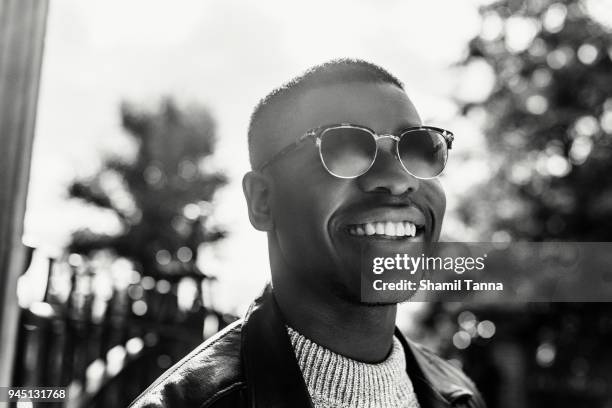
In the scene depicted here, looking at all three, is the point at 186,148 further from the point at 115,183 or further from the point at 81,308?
the point at 81,308

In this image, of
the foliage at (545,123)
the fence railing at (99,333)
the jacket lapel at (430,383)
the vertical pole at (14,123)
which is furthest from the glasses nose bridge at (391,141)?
the foliage at (545,123)

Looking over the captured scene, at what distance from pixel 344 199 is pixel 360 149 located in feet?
0.50

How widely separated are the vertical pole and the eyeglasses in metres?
0.72

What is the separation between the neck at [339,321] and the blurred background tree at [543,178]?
10.6 meters

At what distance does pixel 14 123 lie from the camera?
1.62 m

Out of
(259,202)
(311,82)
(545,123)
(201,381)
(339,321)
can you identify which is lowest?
(201,381)

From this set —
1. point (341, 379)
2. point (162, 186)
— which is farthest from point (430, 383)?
point (162, 186)

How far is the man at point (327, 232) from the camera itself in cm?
181

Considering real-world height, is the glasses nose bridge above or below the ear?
above

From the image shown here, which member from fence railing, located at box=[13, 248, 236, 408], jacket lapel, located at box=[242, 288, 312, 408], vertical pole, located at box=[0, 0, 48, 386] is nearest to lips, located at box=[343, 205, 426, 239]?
jacket lapel, located at box=[242, 288, 312, 408]

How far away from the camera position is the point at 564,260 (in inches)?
413

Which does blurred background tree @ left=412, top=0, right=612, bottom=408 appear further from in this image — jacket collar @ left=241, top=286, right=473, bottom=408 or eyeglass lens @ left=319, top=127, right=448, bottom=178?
eyeglass lens @ left=319, top=127, right=448, bottom=178

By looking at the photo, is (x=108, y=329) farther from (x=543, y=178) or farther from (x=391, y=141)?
(x=543, y=178)

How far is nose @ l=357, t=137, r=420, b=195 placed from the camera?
1.83 meters
